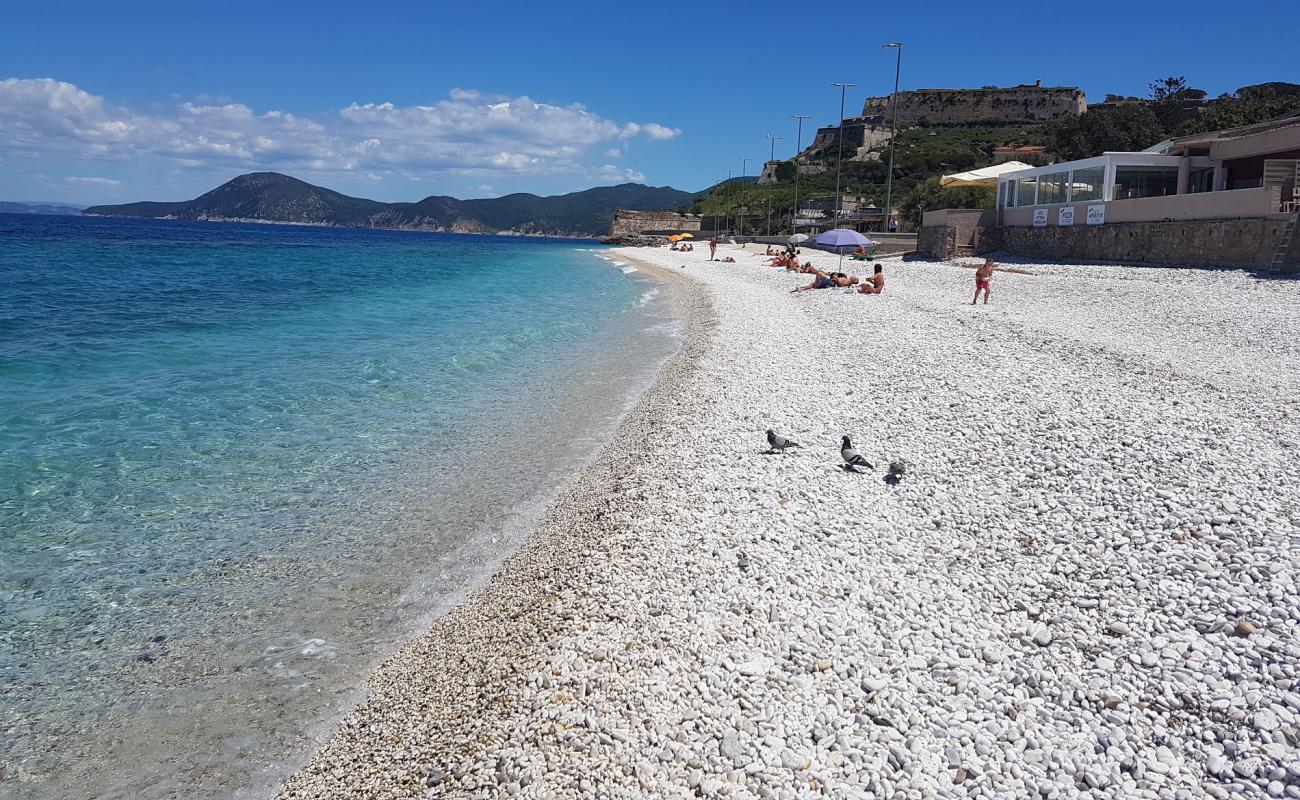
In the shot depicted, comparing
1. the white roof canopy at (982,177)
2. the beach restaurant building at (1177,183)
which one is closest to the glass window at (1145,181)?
the beach restaurant building at (1177,183)

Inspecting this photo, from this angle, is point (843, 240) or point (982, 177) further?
point (982, 177)

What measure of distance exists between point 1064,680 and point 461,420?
340 inches

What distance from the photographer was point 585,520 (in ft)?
22.3

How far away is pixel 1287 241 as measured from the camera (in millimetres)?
18109

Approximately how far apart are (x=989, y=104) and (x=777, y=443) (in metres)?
125

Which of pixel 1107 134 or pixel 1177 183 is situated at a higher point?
pixel 1107 134

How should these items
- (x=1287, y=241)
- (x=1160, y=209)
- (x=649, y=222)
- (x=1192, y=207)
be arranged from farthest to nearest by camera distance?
(x=649, y=222) < (x=1160, y=209) < (x=1192, y=207) < (x=1287, y=241)

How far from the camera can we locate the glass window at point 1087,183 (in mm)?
26031

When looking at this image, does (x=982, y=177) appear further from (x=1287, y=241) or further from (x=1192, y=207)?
(x=1287, y=241)

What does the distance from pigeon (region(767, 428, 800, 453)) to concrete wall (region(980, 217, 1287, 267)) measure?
699 inches

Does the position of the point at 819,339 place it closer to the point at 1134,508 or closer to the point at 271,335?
the point at 1134,508

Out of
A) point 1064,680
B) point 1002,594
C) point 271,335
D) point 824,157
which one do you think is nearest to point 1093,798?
point 1064,680

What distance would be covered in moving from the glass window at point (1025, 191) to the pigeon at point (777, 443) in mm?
26768

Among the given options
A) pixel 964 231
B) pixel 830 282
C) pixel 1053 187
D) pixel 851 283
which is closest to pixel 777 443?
pixel 851 283
